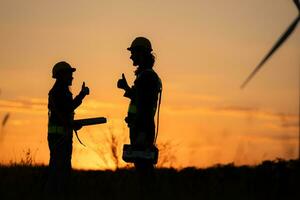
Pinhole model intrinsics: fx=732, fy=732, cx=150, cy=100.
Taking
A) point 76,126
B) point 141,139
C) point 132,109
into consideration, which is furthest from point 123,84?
point 76,126

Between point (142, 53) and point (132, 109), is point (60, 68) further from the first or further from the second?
point (132, 109)

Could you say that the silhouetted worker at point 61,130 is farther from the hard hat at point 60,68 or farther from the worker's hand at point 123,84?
the worker's hand at point 123,84

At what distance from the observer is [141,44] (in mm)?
10117

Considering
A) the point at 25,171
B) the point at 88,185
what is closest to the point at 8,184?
the point at 88,185

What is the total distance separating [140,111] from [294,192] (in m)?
2.25

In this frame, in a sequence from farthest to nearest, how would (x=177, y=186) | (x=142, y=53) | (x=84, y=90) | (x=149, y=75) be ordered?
1. (x=84, y=90)
2. (x=142, y=53)
3. (x=149, y=75)
4. (x=177, y=186)

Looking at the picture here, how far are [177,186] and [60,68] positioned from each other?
2879 millimetres

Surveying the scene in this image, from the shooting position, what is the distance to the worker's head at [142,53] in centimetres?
1004

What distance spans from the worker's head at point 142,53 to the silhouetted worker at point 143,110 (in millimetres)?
107

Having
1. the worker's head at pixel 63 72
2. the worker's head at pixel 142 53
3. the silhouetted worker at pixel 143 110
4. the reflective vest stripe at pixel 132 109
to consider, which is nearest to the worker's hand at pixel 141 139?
the silhouetted worker at pixel 143 110

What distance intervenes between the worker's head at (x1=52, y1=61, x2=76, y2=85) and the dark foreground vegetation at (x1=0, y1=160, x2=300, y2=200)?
1.44m

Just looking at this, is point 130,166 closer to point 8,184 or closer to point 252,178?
point 252,178

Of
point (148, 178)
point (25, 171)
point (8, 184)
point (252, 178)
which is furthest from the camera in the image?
point (25, 171)

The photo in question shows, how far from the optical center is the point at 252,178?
34.3 feet
